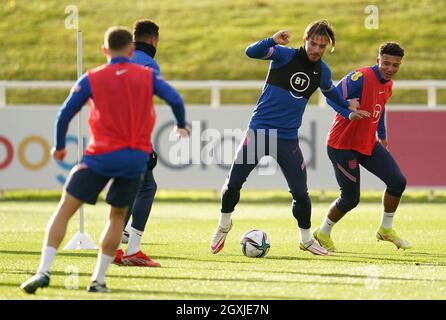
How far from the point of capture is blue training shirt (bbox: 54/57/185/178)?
8234mm

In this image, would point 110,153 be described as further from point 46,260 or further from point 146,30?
point 146,30

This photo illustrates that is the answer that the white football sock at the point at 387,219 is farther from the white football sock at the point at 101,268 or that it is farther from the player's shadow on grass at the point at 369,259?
the white football sock at the point at 101,268

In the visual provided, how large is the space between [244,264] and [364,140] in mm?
2063

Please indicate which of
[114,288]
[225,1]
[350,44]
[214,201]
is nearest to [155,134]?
[214,201]

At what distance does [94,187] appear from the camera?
829 cm

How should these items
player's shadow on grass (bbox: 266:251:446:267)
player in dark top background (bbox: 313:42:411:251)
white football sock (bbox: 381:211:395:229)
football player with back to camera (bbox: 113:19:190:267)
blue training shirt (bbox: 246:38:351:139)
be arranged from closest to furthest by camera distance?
1. football player with back to camera (bbox: 113:19:190:267)
2. player's shadow on grass (bbox: 266:251:446:267)
3. blue training shirt (bbox: 246:38:351:139)
4. player in dark top background (bbox: 313:42:411:251)
5. white football sock (bbox: 381:211:395:229)

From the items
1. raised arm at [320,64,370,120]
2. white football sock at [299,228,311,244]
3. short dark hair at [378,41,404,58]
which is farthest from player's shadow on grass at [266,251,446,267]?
short dark hair at [378,41,404,58]

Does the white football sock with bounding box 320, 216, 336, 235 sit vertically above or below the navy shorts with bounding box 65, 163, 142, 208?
below

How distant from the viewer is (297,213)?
11.4 m

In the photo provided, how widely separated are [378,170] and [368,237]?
183cm

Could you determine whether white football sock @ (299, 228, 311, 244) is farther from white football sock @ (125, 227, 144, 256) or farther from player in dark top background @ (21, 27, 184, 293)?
player in dark top background @ (21, 27, 184, 293)

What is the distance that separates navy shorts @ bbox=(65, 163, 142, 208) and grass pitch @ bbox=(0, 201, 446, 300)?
2.16ft

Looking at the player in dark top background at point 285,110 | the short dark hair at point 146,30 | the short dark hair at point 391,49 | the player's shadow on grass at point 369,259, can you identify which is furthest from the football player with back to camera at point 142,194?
the short dark hair at point 391,49
